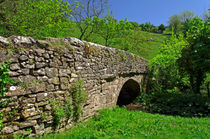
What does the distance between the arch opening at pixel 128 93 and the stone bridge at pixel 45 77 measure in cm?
543

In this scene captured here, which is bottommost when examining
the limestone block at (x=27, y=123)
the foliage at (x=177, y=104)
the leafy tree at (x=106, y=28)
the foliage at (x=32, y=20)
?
the foliage at (x=177, y=104)

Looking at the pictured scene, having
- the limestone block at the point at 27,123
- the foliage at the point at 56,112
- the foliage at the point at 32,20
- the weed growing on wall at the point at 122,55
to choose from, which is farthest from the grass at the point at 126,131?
the foliage at the point at 32,20

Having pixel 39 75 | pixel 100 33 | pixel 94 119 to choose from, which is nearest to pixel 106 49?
pixel 94 119

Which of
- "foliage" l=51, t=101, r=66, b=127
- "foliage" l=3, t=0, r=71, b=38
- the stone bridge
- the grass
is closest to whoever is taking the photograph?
the stone bridge

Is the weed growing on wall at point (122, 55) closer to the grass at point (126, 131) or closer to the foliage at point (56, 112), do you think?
the grass at point (126, 131)

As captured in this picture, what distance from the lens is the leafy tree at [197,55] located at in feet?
26.1

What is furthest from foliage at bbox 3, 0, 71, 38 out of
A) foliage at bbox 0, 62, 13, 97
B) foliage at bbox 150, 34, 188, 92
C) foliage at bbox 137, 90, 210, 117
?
foliage at bbox 150, 34, 188, 92

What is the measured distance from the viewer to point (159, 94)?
1102cm

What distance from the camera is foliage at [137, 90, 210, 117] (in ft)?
26.0

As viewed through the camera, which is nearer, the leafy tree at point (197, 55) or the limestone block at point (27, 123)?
the limestone block at point (27, 123)

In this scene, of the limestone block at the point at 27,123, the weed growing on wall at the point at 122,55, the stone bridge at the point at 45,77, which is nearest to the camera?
the stone bridge at the point at 45,77

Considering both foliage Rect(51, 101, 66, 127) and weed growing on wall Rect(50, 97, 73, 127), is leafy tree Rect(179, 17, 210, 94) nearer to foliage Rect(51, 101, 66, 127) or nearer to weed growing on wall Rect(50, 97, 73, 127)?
weed growing on wall Rect(50, 97, 73, 127)

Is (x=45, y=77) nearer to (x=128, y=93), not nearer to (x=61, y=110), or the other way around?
(x=61, y=110)

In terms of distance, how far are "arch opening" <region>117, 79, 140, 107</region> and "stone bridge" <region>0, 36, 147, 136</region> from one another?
5435 millimetres
